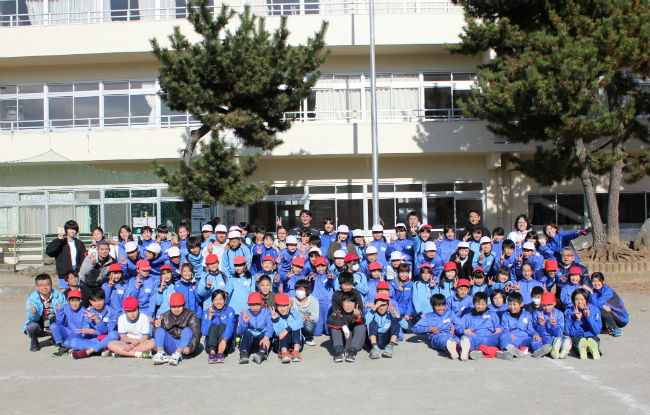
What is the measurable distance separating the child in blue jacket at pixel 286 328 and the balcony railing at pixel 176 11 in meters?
12.4

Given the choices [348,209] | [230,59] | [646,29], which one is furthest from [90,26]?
[646,29]

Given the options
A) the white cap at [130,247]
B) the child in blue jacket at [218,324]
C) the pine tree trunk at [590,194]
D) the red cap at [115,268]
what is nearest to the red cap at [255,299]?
the child in blue jacket at [218,324]

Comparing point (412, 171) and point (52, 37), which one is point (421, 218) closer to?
point (412, 171)

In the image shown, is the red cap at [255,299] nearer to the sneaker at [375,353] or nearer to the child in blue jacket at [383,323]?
the child in blue jacket at [383,323]

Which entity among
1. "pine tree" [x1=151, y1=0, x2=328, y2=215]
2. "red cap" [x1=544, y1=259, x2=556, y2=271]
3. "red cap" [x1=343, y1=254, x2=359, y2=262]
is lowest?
"red cap" [x1=544, y1=259, x2=556, y2=271]

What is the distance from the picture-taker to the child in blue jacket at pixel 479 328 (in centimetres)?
623

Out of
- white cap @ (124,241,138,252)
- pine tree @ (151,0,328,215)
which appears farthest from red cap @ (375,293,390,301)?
pine tree @ (151,0,328,215)

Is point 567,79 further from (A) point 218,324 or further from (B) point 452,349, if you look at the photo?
(A) point 218,324

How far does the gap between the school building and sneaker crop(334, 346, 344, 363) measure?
1061 centimetres

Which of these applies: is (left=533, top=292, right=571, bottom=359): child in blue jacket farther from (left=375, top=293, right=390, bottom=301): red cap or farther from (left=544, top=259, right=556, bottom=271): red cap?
(left=375, top=293, right=390, bottom=301): red cap

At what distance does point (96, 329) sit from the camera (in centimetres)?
677

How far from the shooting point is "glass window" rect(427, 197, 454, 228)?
56.9 feet

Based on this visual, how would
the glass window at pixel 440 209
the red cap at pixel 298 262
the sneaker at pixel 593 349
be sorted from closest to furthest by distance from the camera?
the sneaker at pixel 593 349 < the red cap at pixel 298 262 < the glass window at pixel 440 209

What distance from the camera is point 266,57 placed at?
10531mm
